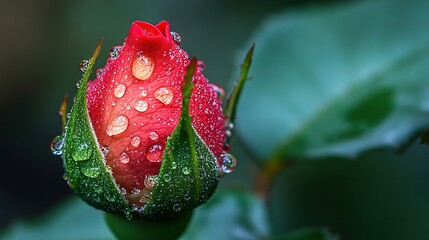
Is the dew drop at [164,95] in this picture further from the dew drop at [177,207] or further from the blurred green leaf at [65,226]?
the blurred green leaf at [65,226]

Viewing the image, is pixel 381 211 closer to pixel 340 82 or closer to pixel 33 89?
pixel 340 82

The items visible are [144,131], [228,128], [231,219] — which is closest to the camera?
[144,131]

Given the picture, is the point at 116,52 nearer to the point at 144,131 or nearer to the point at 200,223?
the point at 144,131

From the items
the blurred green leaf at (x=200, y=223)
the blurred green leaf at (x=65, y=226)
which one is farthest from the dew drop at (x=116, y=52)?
the blurred green leaf at (x=65, y=226)

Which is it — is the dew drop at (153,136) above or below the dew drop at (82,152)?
above

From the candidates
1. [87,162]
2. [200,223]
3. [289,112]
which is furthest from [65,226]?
[87,162]

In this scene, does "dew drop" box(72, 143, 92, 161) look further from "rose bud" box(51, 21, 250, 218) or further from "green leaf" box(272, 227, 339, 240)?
"green leaf" box(272, 227, 339, 240)
